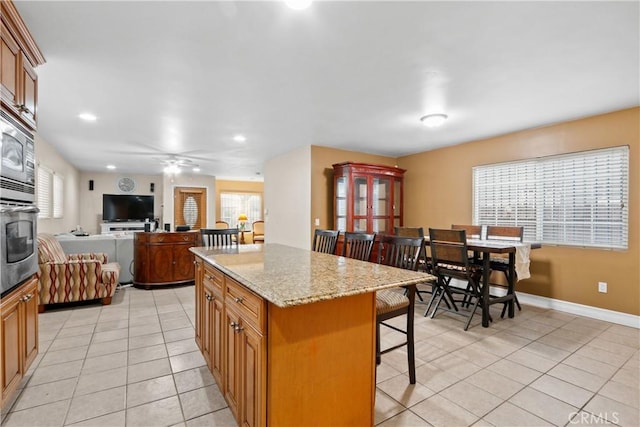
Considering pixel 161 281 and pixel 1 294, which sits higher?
pixel 1 294

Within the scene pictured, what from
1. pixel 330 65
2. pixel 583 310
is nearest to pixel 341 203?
pixel 330 65

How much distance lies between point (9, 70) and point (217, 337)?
1965mm

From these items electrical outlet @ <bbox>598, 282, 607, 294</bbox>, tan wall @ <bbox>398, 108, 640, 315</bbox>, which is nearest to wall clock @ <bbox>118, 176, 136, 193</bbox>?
tan wall @ <bbox>398, 108, 640, 315</bbox>

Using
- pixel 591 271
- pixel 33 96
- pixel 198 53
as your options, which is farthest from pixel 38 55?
pixel 591 271

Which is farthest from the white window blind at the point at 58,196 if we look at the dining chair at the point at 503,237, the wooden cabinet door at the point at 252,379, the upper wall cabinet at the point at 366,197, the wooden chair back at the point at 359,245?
the dining chair at the point at 503,237

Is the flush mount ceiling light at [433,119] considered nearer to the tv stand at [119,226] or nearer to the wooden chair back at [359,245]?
the wooden chair back at [359,245]

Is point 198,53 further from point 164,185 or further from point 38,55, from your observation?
point 164,185

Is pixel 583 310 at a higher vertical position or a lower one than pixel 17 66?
lower

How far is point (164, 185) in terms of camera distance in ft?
27.6

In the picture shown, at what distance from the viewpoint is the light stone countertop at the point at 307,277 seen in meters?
1.20

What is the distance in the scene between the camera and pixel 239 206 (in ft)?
34.7

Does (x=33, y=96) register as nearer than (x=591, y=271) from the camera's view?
Yes

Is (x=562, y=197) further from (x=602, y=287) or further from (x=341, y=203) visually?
(x=341, y=203)

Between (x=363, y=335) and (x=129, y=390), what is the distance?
5.54ft
